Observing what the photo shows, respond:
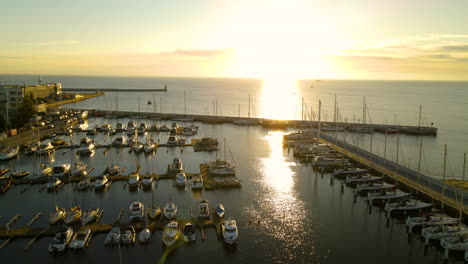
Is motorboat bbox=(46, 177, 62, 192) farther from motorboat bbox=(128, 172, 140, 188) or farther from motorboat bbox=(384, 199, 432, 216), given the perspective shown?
motorboat bbox=(384, 199, 432, 216)

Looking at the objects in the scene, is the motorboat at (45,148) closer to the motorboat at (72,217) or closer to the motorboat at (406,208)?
the motorboat at (72,217)

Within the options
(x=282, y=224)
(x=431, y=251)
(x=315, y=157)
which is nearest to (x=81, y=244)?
(x=282, y=224)

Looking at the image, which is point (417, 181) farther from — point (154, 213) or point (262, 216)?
point (154, 213)

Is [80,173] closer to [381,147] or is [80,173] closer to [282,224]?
[282,224]

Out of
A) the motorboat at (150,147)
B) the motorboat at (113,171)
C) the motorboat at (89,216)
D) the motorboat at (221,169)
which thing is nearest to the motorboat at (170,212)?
the motorboat at (89,216)

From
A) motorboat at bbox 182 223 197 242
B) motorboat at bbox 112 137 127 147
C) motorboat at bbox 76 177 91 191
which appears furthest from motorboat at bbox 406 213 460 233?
motorboat at bbox 112 137 127 147

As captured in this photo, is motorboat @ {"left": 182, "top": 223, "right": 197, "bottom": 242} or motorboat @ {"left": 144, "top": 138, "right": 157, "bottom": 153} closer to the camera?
motorboat @ {"left": 182, "top": 223, "right": 197, "bottom": 242}
